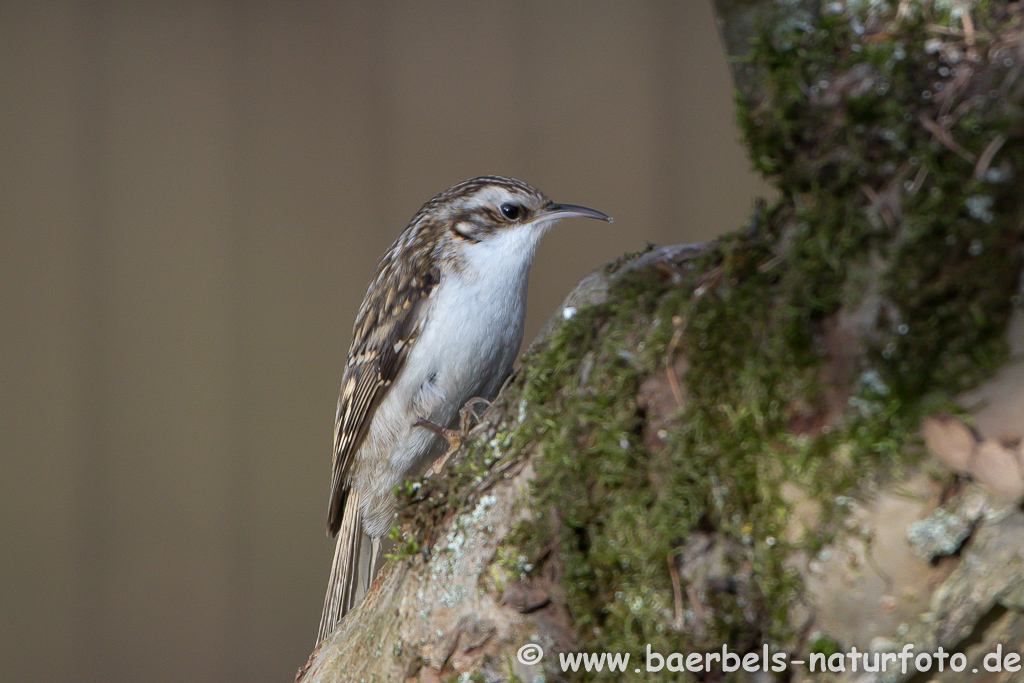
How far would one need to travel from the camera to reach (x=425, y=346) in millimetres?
2025

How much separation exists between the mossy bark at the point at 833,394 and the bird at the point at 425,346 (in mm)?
911

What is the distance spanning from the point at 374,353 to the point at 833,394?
4.72 ft

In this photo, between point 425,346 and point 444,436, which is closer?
point 444,436

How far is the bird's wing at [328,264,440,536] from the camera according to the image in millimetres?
2072

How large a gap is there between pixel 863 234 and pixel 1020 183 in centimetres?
17

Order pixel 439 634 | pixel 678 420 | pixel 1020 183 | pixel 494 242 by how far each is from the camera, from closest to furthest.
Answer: pixel 1020 183, pixel 678 420, pixel 439 634, pixel 494 242

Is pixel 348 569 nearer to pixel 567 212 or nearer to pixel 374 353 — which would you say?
pixel 374 353

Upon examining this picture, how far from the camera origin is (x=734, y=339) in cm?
98

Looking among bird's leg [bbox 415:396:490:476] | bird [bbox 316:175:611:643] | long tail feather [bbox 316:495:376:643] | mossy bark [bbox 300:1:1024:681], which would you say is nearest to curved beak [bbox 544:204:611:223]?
bird [bbox 316:175:611:643]

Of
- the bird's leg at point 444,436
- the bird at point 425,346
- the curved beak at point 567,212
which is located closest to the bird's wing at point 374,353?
the bird at point 425,346

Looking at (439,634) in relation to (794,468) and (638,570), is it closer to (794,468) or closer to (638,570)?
(638,570)

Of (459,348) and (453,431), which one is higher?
(459,348)

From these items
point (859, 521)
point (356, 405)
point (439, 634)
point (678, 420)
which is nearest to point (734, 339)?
point (678, 420)

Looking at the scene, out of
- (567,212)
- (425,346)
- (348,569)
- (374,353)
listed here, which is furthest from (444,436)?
(567,212)
